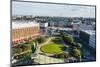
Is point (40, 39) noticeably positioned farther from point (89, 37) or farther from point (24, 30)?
point (89, 37)

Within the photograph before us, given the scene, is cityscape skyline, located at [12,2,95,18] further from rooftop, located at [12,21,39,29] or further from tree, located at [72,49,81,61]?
tree, located at [72,49,81,61]

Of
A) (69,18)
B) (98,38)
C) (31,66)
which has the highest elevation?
(69,18)

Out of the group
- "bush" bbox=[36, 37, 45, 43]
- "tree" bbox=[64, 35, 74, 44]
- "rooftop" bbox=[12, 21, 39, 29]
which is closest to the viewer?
"rooftop" bbox=[12, 21, 39, 29]

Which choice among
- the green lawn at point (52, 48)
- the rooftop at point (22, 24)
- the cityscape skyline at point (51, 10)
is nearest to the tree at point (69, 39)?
the green lawn at point (52, 48)

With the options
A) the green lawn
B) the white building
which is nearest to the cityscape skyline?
the white building

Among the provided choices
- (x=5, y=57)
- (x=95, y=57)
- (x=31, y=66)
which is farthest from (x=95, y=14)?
(x=5, y=57)

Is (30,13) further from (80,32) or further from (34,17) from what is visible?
(80,32)
